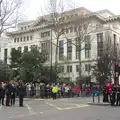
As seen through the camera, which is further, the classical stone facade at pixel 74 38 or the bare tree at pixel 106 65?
the classical stone facade at pixel 74 38

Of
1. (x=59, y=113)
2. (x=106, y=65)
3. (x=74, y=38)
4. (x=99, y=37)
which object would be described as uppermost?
(x=99, y=37)

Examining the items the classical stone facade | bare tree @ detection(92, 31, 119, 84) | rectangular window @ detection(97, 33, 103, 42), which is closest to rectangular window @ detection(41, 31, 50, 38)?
the classical stone facade

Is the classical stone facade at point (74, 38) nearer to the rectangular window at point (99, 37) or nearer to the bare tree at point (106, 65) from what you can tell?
the rectangular window at point (99, 37)

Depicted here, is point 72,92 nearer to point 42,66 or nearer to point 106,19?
point 42,66

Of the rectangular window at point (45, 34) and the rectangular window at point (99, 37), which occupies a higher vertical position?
the rectangular window at point (45, 34)

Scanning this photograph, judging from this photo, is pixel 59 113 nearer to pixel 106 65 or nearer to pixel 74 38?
pixel 106 65

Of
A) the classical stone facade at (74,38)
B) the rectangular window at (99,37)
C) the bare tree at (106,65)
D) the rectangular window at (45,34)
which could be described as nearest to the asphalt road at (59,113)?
the bare tree at (106,65)

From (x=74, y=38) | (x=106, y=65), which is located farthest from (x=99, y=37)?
(x=106, y=65)

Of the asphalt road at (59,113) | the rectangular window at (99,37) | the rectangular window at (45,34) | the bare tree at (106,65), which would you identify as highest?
the rectangular window at (45,34)

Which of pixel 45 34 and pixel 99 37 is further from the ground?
pixel 45 34

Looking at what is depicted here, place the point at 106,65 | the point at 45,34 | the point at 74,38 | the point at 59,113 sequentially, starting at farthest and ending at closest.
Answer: the point at 45,34
the point at 74,38
the point at 106,65
the point at 59,113

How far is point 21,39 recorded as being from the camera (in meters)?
89.6

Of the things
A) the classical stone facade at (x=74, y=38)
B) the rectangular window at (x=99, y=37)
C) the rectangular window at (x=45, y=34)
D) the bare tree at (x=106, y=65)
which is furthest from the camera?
the rectangular window at (x=45, y=34)

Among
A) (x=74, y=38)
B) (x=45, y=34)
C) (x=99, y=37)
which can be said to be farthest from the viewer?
(x=45, y=34)
